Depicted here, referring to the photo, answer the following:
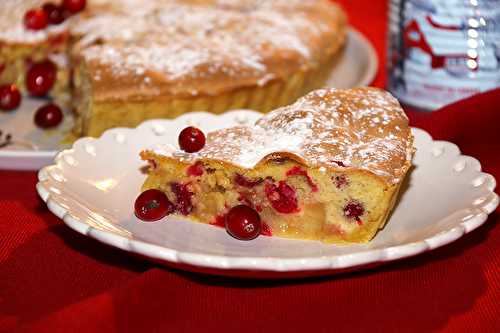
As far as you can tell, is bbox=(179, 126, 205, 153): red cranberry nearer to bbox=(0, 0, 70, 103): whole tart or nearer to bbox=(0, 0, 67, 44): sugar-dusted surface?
bbox=(0, 0, 70, 103): whole tart

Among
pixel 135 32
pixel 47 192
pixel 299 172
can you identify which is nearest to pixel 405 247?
pixel 299 172

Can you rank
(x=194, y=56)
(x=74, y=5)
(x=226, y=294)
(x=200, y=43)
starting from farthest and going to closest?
(x=74, y=5), (x=200, y=43), (x=194, y=56), (x=226, y=294)

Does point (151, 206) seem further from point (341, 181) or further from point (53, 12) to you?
point (53, 12)

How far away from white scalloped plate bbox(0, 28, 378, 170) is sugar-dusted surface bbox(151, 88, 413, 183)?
0.62 meters

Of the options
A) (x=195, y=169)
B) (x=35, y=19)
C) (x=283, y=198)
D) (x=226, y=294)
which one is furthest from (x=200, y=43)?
(x=226, y=294)

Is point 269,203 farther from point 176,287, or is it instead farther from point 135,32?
point 135,32

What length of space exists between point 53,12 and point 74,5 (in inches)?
3.9

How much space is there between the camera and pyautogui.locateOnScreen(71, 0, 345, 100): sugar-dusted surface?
287cm

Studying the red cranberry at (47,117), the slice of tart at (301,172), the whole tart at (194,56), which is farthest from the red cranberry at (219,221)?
the red cranberry at (47,117)

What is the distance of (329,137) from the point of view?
79.8 inches

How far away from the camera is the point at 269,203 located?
2.02 meters

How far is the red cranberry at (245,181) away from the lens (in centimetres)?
201

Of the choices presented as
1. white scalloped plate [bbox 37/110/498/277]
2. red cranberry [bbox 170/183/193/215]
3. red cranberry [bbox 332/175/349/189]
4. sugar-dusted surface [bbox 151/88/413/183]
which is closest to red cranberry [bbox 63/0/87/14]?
white scalloped plate [bbox 37/110/498/277]

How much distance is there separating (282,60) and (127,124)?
65 centimetres
